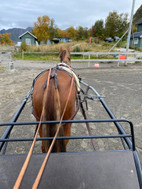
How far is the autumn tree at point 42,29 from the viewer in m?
43.3

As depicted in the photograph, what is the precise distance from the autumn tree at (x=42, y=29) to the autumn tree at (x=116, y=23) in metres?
19.1

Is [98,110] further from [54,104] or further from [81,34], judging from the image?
[81,34]

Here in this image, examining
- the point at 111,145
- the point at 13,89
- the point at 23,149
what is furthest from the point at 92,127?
the point at 13,89

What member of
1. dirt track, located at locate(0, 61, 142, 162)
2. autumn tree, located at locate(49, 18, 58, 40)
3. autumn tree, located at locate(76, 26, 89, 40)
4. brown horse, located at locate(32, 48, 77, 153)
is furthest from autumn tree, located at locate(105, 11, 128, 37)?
brown horse, located at locate(32, 48, 77, 153)

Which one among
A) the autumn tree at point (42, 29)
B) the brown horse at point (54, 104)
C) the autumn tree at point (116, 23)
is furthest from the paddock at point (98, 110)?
the autumn tree at point (42, 29)

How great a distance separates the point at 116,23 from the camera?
3041 cm

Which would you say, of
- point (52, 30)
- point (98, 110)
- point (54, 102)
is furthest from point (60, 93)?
point (52, 30)

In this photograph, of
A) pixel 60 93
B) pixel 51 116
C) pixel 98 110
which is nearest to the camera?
pixel 51 116

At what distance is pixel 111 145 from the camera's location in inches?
126

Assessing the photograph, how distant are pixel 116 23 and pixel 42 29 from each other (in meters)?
23.4

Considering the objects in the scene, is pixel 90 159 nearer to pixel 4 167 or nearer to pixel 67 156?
pixel 67 156

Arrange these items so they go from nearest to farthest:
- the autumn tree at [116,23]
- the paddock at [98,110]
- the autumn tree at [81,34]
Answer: the paddock at [98,110], the autumn tree at [116,23], the autumn tree at [81,34]

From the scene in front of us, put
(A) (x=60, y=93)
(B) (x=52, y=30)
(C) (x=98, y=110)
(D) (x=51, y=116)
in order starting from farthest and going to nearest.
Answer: (B) (x=52, y=30), (C) (x=98, y=110), (A) (x=60, y=93), (D) (x=51, y=116)

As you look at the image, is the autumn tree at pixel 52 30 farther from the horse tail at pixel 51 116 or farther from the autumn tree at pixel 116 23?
the horse tail at pixel 51 116
